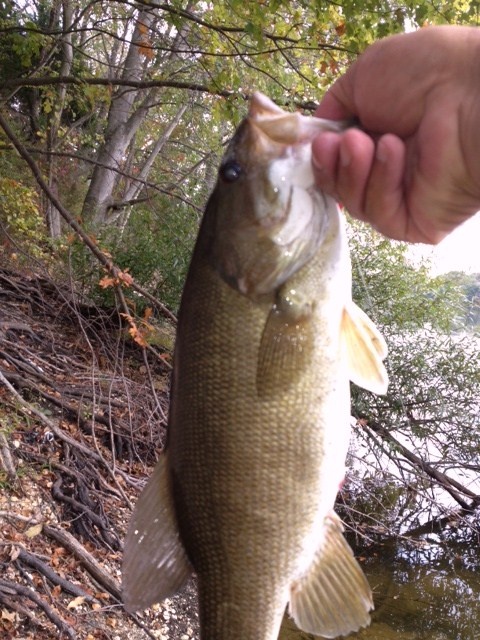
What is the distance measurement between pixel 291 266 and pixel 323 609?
38.4 inches

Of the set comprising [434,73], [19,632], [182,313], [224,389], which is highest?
[434,73]

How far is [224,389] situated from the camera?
159cm

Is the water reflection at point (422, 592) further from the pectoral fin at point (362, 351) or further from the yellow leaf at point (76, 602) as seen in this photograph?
the pectoral fin at point (362, 351)

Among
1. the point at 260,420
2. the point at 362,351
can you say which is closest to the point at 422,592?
the point at 362,351

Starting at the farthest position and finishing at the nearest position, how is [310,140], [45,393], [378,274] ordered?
[378,274] → [45,393] → [310,140]

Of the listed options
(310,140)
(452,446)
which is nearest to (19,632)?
(310,140)

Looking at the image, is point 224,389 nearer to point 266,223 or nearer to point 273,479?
point 273,479

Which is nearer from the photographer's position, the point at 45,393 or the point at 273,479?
the point at 273,479

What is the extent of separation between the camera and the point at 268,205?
163cm

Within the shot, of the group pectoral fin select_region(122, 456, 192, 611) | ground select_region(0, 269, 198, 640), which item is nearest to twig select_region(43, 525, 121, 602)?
ground select_region(0, 269, 198, 640)

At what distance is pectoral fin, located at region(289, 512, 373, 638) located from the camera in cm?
163

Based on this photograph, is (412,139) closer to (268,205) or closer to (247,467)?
(268,205)

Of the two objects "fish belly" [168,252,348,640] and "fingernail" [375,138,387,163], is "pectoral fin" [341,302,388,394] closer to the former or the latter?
"fish belly" [168,252,348,640]

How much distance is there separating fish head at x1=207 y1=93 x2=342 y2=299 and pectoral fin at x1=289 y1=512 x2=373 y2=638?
29.3 inches
